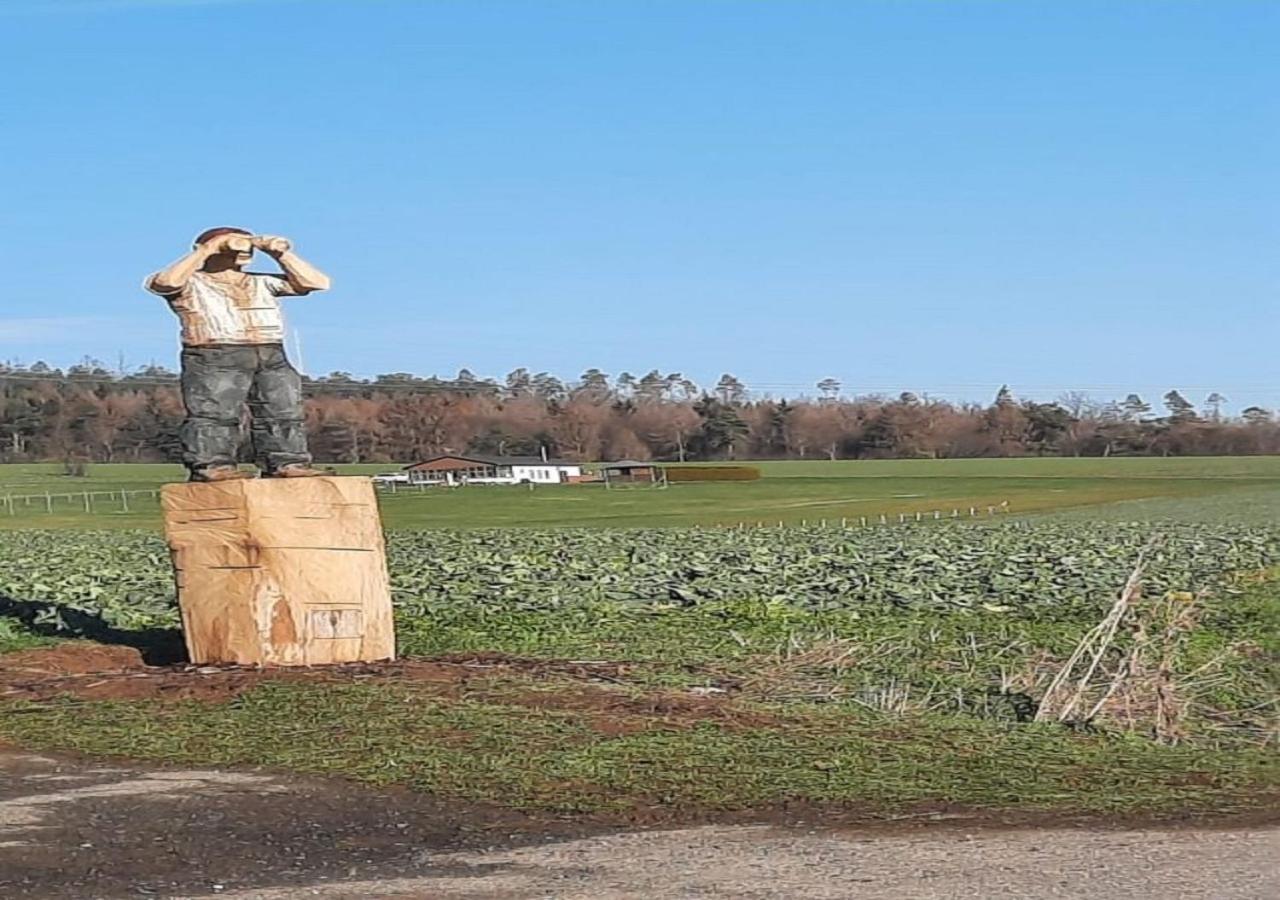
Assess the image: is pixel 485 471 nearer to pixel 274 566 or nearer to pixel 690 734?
pixel 274 566

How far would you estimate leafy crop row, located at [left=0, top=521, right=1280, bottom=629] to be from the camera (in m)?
20.8

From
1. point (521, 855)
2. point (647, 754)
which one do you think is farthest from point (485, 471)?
point (521, 855)

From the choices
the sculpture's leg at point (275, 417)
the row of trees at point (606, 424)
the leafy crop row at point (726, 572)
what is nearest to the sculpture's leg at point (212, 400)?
the sculpture's leg at point (275, 417)

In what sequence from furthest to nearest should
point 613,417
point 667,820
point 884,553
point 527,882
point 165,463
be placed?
point 613,417 < point 165,463 < point 884,553 < point 667,820 < point 527,882

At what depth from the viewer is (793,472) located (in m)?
115

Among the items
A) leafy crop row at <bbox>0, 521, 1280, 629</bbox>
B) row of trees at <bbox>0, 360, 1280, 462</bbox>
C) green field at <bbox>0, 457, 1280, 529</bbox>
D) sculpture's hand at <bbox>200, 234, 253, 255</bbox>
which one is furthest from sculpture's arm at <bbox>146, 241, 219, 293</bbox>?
row of trees at <bbox>0, 360, 1280, 462</bbox>

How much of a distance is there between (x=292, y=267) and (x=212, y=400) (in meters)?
1.12

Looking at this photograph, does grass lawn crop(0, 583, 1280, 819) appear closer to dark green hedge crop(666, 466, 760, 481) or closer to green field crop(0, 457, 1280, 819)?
green field crop(0, 457, 1280, 819)

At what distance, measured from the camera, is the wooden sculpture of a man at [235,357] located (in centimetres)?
1310

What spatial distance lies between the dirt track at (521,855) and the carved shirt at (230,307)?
4714mm

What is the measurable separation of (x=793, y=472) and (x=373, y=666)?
10288cm

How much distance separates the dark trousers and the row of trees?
89.6 metres

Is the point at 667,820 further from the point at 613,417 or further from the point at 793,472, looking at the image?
the point at 613,417

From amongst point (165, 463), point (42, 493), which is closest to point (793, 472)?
point (165, 463)
